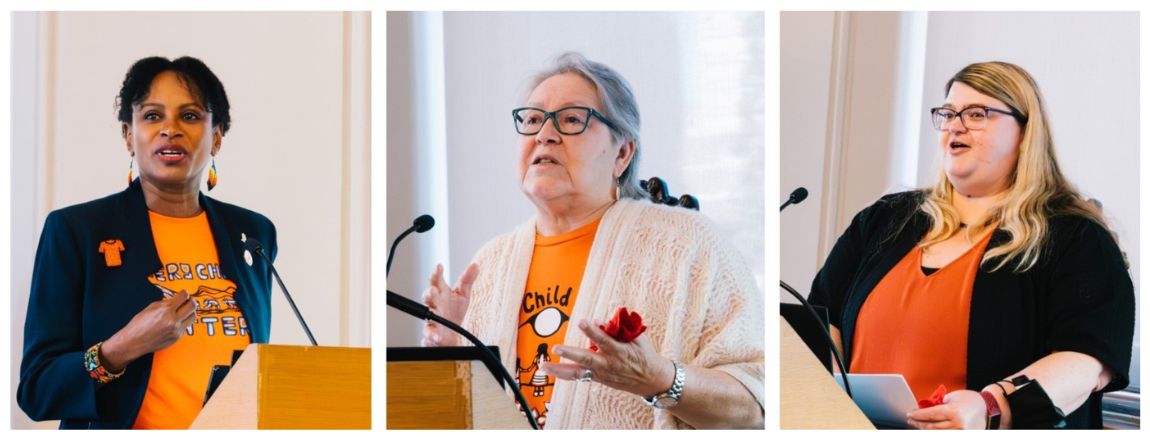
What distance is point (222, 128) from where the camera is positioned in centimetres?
352

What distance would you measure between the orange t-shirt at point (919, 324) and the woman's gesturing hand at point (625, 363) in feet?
1.86

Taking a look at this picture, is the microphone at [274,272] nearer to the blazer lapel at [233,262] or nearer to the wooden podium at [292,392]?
the blazer lapel at [233,262]

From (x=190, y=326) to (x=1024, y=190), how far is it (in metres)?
2.24

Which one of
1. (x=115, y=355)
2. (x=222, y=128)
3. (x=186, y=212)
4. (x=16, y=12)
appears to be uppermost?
(x=16, y=12)

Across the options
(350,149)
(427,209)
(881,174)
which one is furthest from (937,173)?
(350,149)

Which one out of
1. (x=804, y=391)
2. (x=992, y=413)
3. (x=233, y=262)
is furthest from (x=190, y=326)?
(x=992, y=413)

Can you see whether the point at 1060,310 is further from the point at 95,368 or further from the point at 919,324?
the point at 95,368

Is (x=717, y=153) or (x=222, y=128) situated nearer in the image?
(x=717, y=153)

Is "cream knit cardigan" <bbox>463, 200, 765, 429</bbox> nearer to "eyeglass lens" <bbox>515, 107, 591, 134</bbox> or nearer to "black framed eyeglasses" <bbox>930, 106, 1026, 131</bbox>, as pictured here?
"eyeglass lens" <bbox>515, 107, 591, 134</bbox>

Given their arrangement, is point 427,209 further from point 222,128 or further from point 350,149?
point 222,128

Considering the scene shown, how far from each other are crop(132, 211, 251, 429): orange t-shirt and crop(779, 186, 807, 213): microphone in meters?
1.52

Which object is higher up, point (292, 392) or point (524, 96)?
point (524, 96)

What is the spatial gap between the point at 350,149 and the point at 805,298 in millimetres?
1323

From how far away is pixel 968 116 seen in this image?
3.32 m
